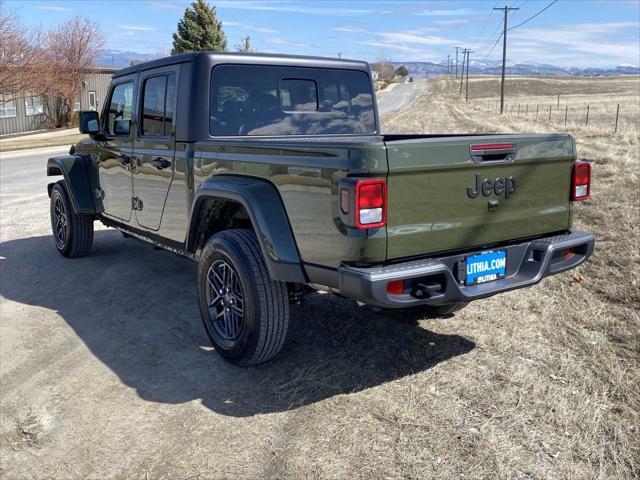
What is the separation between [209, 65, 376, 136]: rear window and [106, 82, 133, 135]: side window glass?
136 cm

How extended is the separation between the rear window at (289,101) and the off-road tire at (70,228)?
2965 millimetres

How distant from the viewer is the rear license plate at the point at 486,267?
370 centimetres

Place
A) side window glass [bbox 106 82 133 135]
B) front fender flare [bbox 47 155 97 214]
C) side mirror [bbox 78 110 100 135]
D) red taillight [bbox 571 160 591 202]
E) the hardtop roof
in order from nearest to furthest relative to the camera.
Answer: red taillight [bbox 571 160 591 202]
the hardtop roof
side window glass [bbox 106 82 133 135]
side mirror [bbox 78 110 100 135]
front fender flare [bbox 47 155 97 214]

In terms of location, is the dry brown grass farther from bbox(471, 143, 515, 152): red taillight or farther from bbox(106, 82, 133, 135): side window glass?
→ bbox(106, 82, 133, 135): side window glass

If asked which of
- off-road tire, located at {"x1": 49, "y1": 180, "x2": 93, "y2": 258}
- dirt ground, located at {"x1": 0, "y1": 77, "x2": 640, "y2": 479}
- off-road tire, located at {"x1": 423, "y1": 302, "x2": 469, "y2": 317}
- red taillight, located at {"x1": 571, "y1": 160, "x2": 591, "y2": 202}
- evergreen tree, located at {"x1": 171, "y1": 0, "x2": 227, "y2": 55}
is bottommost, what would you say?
dirt ground, located at {"x1": 0, "y1": 77, "x2": 640, "y2": 479}

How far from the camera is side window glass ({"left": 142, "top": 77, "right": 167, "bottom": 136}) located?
5.12m

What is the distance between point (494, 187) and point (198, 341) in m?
2.37

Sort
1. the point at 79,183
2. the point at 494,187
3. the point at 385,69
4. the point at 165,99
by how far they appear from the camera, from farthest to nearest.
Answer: the point at 385,69, the point at 79,183, the point at 165,99, the point at 494,187

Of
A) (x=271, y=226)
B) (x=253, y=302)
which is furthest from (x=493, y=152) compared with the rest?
(x=253, y=302)

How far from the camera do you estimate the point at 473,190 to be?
3682 mm

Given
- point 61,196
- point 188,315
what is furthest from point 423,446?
point 61,196

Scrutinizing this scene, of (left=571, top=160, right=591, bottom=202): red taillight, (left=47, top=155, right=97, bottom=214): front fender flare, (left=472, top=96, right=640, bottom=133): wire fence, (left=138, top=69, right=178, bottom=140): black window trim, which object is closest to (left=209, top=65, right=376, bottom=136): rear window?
(left=138, top=69, right=178, bottom=140): black window trim

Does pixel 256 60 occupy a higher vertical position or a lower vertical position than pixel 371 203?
higher

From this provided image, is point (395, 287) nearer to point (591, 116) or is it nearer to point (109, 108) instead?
point (109, 108)
